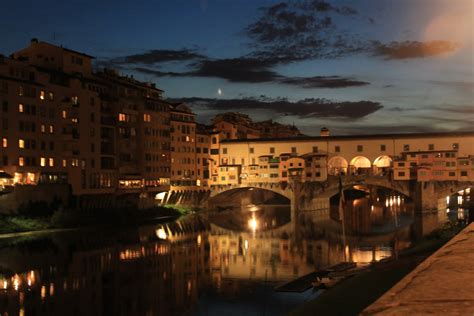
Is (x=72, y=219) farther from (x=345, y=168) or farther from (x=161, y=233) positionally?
(x=345, y=168)

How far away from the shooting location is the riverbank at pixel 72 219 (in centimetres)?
4772

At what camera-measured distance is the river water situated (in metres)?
23.4

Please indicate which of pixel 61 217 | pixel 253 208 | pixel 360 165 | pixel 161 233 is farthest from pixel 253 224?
pixel 253 208

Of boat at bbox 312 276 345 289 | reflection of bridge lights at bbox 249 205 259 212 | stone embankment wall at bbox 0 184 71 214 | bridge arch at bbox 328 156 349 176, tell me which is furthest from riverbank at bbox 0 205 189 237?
boat at bbox 312 276 345 289

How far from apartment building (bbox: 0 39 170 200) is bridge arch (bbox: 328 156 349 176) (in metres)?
23.6

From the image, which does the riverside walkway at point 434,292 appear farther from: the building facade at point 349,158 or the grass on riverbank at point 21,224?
the building facade at point 349,158

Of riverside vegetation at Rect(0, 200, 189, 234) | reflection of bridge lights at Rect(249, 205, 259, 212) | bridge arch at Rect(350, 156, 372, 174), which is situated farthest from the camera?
reflection of bridge lights at Rect(249, 205, 259, 212)

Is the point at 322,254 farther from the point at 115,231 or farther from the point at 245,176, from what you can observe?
the point at 245,176

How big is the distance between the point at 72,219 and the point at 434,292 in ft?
161

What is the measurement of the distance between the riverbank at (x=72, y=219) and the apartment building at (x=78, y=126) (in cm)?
327

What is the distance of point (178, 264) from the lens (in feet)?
112

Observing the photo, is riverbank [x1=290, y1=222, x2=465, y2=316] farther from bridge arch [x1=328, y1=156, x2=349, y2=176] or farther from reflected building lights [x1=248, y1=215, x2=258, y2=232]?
bridge arch [x1=328, y1=156, x2=349, y2=176]

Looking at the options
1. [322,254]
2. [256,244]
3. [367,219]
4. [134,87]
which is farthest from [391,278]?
[134,87]

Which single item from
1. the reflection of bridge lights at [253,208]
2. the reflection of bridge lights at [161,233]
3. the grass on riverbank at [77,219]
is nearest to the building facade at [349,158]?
the reflection of bridge lights at [253,208]
